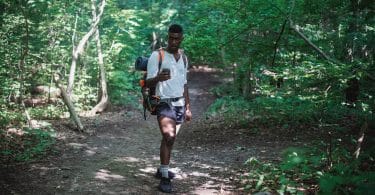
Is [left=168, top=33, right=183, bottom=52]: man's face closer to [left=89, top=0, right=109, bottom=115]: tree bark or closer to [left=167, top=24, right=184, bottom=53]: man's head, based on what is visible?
[left=167, top=24, right=184, bottom=53]: man's head

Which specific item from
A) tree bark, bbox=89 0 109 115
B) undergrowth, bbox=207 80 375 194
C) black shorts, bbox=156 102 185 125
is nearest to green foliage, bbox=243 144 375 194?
undergrowth, bbox=207 80 375 194

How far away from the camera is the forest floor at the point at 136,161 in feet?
19.1

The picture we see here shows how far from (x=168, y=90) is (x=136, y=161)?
2508 mm

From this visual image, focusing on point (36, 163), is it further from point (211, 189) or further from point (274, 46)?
point (274, 46)

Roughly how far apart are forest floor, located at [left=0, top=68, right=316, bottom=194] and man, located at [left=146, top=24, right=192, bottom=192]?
0.55 meters

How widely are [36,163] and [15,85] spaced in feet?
30.2

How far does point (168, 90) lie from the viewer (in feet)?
18.9

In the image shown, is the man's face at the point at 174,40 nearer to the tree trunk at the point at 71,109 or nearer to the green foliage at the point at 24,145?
the green foliage at the point at 24,145

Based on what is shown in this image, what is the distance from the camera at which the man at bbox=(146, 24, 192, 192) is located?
5637 mm

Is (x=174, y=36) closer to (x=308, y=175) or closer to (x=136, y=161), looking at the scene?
(x=308, y=175)

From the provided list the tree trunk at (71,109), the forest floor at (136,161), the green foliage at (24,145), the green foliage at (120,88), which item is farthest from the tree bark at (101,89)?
the green foliage at (24,145)

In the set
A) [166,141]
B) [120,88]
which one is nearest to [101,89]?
[120,88]

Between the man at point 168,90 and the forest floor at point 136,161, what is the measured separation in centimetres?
55

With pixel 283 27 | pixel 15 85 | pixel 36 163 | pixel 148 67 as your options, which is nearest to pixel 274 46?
pixel 283 27
